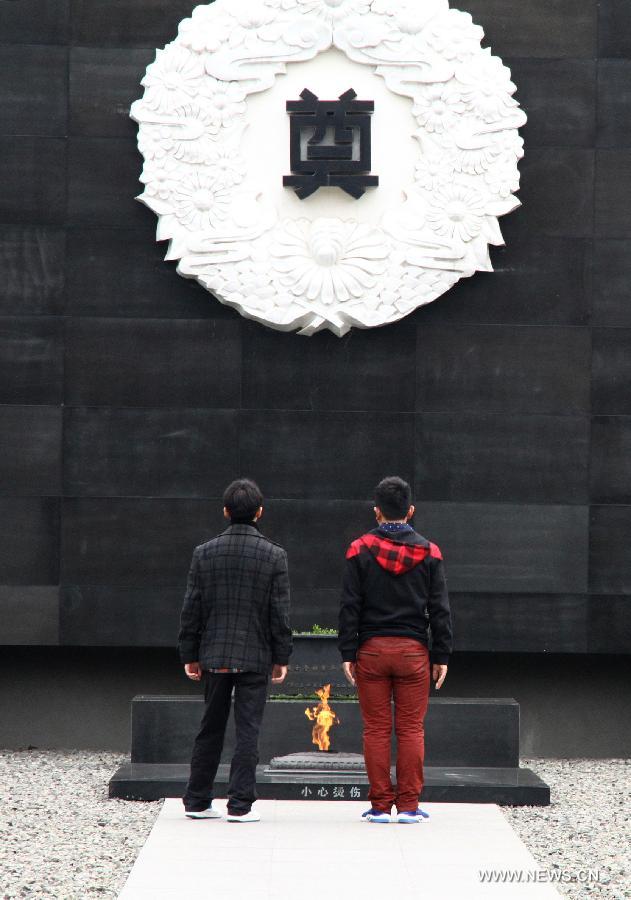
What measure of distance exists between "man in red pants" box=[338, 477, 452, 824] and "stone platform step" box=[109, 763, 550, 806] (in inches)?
32.8

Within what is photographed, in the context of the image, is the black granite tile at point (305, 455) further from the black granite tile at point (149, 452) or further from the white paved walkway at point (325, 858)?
the white paved walkway at point (325, 858)

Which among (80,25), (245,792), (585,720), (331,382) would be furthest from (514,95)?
(245,792)

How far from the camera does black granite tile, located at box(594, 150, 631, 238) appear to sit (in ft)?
29.3

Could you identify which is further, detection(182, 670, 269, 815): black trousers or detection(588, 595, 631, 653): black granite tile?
detection(588, 595, 631, 653): black granite tile

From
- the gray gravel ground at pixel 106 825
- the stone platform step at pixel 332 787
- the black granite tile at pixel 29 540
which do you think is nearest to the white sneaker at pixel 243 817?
the gray gravel ground at pixel 106 825

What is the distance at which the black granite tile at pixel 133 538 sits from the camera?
888cm

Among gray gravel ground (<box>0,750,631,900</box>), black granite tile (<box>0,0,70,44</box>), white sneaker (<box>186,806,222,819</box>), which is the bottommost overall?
gray gravel ground (<box>0,750,631,900</box>)

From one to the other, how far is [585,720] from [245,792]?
3.65m

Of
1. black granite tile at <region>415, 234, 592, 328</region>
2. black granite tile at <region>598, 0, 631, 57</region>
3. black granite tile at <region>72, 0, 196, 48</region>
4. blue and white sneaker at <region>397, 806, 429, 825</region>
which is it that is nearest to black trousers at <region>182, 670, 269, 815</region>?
blue and white sneaker at <region>397, 806, 429, 825</region>

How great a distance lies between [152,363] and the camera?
891 centimetres

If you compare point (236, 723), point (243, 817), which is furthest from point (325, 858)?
point (236, 723)

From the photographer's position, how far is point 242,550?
6.29m

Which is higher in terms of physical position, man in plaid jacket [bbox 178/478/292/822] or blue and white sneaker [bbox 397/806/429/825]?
man in plaid jacket [bbox 178/478/292/822]

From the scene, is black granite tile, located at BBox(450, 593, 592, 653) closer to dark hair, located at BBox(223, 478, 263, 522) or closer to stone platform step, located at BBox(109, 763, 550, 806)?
stone platform step, located at BBox(109, 763, 550, 806)
